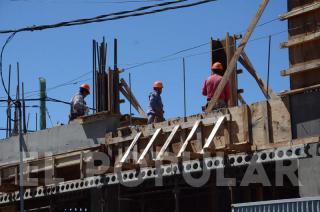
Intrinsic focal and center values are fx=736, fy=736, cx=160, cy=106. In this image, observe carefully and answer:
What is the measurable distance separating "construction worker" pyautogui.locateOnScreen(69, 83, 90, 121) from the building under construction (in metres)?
0.63

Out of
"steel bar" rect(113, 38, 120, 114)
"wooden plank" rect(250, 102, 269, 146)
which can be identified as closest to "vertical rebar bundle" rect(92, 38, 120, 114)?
"steel bar" rect(113, 38, 120, 114)

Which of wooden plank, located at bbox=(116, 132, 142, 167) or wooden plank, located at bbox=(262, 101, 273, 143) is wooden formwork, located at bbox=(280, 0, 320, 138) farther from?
wooden plank, located at bbox=(116, 132, 142, 167)

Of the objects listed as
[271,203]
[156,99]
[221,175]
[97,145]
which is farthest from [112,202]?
[271,203]

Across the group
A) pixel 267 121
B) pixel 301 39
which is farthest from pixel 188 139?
pixel 301 39

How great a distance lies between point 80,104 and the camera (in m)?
21.7

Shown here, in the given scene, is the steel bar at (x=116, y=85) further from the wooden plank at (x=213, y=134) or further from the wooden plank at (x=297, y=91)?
the wooden plank at (x=297, y=91)

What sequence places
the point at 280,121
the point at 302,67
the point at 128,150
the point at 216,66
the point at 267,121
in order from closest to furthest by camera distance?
the point at 302,67, the point at 280,121, the point at 267,121, the point at 216,66, the point at 128,150

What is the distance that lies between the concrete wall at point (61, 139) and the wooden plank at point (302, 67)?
232 inches

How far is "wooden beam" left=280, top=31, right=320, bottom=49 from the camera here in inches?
615

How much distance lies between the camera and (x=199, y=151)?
1731 cm

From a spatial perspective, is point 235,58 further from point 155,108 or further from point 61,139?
point 61,139

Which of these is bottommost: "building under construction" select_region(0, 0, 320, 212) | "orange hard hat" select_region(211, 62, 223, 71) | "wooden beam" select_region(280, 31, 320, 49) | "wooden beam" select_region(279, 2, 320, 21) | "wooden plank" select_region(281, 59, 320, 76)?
"building under construction" select_region(0, 0, 320, 212)

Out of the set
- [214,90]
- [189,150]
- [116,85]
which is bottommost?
[189,150]

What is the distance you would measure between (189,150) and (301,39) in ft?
12.7
